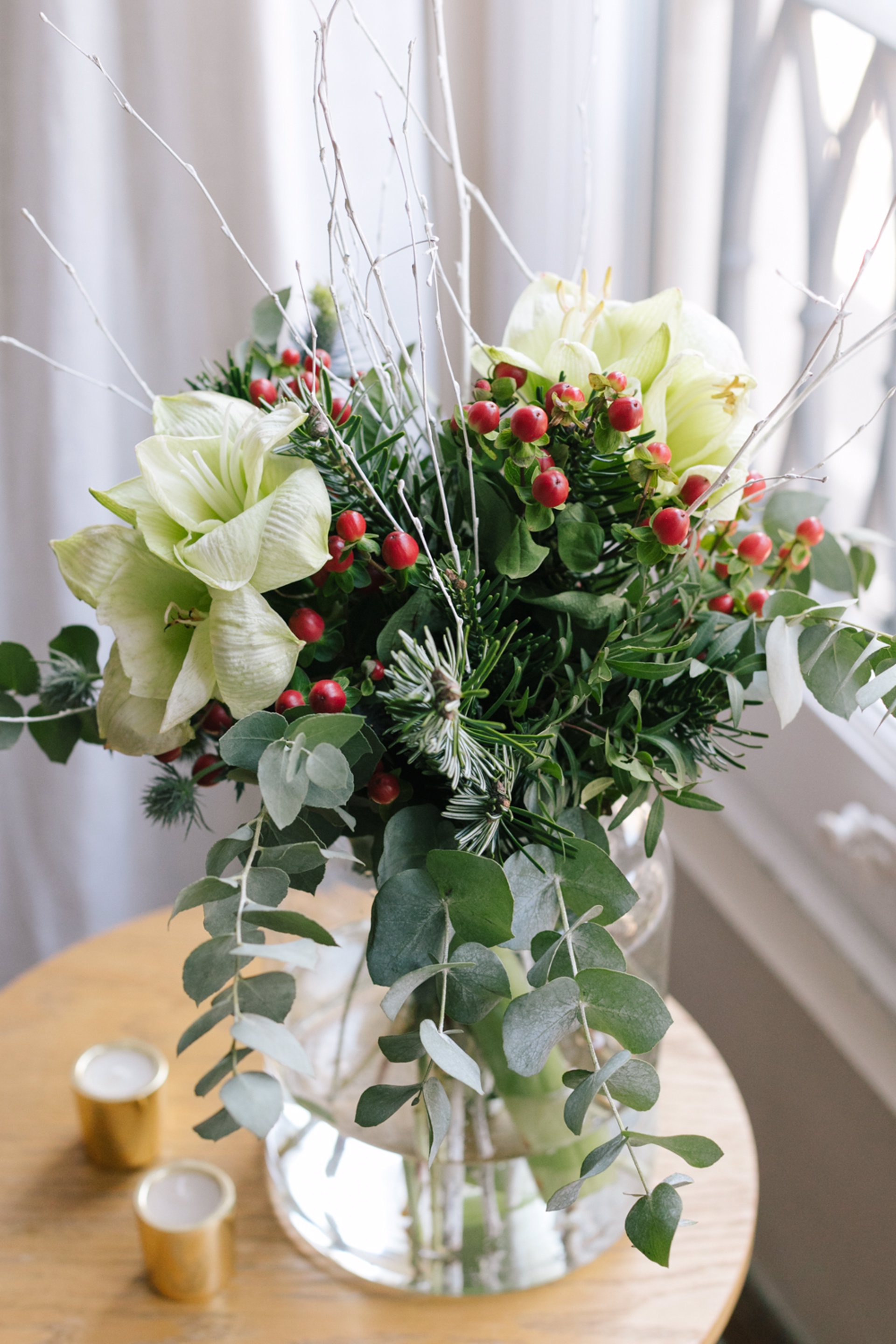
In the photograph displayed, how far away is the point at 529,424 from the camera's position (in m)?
0.38

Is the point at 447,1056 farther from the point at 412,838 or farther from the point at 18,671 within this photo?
the point at 18,671

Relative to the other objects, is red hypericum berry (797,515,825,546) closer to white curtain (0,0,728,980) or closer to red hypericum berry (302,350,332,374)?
red hypericum berry (302,350,332,374)

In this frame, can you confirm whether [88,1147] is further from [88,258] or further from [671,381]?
[88,258]

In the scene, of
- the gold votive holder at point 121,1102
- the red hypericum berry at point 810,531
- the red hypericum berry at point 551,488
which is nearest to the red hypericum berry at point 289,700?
the red hypericum berry at point 551,488

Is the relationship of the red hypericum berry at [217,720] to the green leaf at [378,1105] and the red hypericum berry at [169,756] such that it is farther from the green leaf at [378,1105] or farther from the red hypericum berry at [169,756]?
the green leaf at [378,1105]

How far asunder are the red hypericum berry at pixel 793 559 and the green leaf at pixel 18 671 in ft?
1.13

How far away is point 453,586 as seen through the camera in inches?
15.7

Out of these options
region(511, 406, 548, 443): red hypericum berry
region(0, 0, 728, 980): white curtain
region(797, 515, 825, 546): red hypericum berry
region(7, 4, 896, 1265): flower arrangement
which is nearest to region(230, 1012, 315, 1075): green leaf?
region(7, 4, 896, 1265): flower arrangement

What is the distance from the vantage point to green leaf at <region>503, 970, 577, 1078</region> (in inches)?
13.9

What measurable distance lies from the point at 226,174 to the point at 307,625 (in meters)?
0.61

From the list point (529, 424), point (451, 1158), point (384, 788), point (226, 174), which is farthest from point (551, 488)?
point (226, 174)

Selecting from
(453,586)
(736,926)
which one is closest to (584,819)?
(453,586)

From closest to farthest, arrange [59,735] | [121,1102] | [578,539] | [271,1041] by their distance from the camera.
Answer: [271,1041] < [578,539] < [59,735] < [121,1102]

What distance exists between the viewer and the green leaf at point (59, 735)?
0.52 metres
